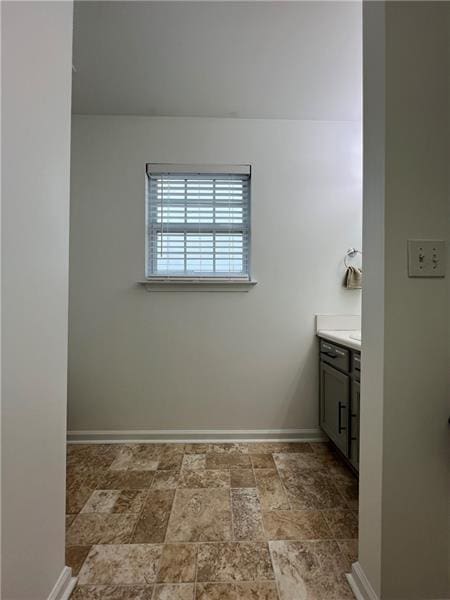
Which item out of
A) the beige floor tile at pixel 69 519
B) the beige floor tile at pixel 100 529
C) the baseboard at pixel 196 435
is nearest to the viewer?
the beige floor tile at pixel 100 529

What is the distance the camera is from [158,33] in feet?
5.54

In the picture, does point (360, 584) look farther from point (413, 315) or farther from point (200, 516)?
point (413, 315)

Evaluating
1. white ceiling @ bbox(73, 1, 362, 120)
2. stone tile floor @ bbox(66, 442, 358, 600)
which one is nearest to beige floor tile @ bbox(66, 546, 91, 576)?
stone tile floor @ bbox(66, 442, 358, 600)

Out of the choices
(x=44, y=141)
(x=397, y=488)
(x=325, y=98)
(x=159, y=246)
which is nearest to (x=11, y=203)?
(x=44, y=141)

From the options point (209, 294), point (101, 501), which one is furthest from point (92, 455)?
point (209, 294)

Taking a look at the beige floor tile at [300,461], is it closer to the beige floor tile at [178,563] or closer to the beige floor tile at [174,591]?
the beige floor tile at [178,563]

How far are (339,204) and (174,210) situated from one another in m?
1.41

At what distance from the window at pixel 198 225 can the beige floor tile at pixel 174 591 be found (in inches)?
75.1

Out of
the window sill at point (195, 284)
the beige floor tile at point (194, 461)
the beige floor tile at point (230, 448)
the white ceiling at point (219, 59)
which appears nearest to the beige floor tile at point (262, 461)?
the beige floor tile at point (230, 448)

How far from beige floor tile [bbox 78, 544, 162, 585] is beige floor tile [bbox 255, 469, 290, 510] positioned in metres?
0.64

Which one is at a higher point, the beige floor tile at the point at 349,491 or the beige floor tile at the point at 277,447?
the beige floor tile at the point at 349,491

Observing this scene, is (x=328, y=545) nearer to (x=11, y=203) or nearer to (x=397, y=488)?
(x=397, y=488)

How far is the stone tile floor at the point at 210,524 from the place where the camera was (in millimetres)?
1195

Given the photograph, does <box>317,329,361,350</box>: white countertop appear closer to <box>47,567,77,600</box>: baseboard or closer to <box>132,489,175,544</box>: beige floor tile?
<box>132,489,175,544</box>: beige floor tile
